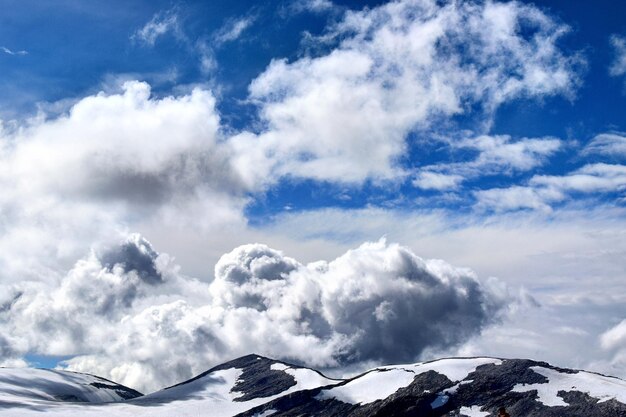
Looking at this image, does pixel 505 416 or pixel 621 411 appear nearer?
pixel 505 416

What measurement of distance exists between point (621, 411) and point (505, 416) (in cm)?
17560

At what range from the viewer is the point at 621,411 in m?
197

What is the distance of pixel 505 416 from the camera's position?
51.0m

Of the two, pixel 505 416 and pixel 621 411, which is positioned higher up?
pixel 621 411
